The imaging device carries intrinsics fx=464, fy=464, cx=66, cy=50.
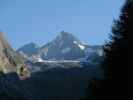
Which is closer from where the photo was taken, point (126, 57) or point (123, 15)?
point (126, 57)

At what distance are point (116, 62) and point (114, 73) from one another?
21.3 inches

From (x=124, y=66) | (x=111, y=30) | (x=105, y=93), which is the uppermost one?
(x=111, y=30)

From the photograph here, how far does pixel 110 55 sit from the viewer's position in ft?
75.4

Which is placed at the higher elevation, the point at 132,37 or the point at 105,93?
the point at 132,37

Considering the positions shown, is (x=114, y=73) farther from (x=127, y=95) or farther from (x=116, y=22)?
(x=116, y=22)

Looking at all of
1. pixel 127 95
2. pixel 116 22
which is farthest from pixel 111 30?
pixel 127 95

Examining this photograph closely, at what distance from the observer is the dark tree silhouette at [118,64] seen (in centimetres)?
2211

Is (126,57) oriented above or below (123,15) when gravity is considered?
below

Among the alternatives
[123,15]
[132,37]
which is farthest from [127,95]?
[123,15]

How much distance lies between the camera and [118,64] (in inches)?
880

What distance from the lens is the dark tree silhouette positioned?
22.1 meters

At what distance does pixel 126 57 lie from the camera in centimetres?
2206

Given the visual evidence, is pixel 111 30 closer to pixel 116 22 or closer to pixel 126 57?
pixel 116 22

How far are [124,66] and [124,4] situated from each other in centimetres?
381
